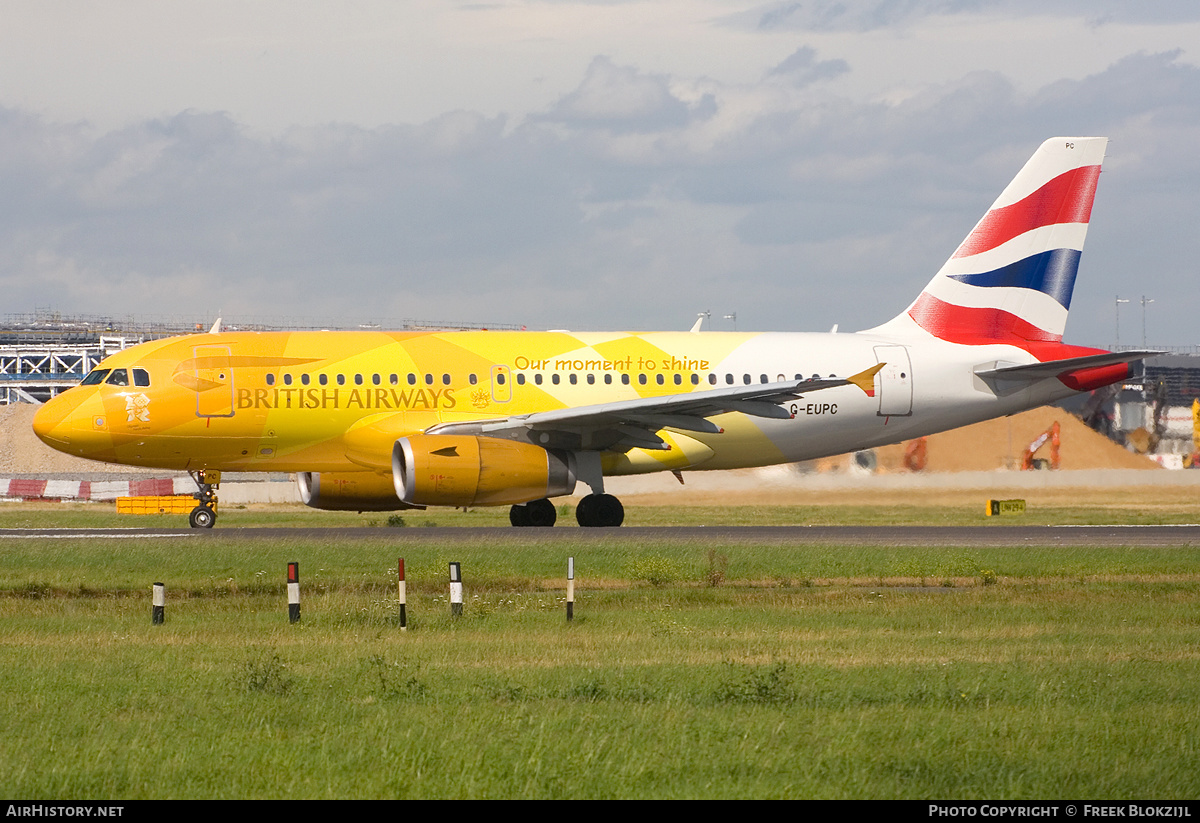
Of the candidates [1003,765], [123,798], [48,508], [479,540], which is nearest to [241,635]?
[123,798]

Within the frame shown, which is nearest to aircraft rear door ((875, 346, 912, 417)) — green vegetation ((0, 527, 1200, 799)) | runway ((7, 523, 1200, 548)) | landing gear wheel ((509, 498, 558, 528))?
runway ((7, 523, 1200, 548))

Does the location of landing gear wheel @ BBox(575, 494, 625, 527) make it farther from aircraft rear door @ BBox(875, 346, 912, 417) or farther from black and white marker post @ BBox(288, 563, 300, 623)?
black and white marker post @ BBox(288, 563, 300, 623)

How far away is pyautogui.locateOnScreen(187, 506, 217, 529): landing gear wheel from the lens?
102ft

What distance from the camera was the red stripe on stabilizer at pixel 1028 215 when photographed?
113 feet

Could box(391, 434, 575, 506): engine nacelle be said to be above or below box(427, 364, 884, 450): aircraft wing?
below

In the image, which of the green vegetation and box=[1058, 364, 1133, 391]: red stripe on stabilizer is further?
box=[1058, 364, 1133, 391]: red stripe on stabilizer

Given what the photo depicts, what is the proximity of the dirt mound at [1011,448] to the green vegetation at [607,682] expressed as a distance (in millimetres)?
22243

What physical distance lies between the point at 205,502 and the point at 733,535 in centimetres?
1195

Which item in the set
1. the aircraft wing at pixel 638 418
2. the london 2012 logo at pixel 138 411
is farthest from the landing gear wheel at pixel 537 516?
the london 2012 logo at pixel 138 411

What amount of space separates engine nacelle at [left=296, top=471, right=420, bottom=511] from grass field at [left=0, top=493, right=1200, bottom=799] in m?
7.43

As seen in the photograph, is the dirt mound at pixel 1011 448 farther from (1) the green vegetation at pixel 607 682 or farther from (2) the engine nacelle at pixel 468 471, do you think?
(1) the green vegetation at pixel 607 682

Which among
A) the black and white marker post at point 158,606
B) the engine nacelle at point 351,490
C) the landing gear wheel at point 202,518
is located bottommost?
the black and white marker post at point 158,606

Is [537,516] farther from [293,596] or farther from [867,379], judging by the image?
[293,596]

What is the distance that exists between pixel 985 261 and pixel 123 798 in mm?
Answer: 29529
